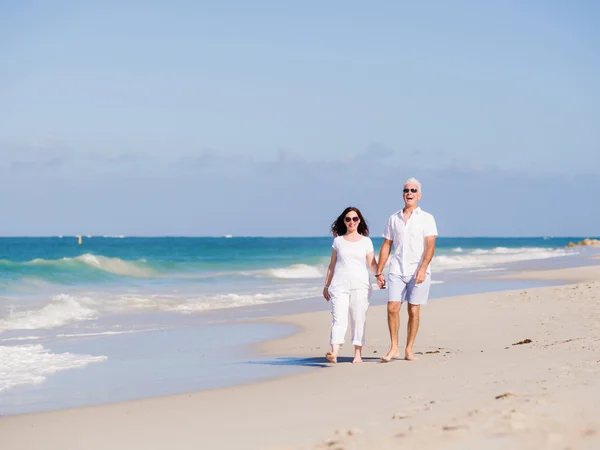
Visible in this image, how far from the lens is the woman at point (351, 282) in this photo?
27.6 ft

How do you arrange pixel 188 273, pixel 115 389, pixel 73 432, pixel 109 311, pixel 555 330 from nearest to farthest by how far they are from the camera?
pixel 73 432 → pixel 115 389 → pixel 555 330 → pixel 109 311 → pixel 188 273

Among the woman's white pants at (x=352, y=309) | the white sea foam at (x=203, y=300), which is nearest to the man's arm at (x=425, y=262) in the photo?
the woman's white pants at (x=352, y=309)

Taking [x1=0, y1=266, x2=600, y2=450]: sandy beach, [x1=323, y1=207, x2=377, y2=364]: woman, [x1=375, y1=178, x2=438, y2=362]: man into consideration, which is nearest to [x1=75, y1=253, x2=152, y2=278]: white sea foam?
[x1=0, y1=266, x2=600, y2=450]: sandy beach

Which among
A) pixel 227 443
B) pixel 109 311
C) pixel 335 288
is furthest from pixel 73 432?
pixel 109 311

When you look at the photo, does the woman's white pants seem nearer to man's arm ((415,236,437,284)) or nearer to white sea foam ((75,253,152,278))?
man's arm ((415,236,437,284))

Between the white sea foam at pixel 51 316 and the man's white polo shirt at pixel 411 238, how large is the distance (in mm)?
8466

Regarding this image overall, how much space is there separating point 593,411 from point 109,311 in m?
14.1

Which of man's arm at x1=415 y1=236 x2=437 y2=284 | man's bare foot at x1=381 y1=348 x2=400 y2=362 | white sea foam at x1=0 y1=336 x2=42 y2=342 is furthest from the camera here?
white sea foam at x1=0 y1=336 x2=42 y2=342

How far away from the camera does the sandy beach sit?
15.7ft

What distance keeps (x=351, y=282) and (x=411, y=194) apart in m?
1.10

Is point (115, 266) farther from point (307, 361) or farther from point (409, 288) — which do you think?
point (409, 288)

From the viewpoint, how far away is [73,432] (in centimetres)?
585

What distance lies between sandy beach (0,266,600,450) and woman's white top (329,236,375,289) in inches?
33.0

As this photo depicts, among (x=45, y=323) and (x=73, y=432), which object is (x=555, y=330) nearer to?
(x=73, y=432)
